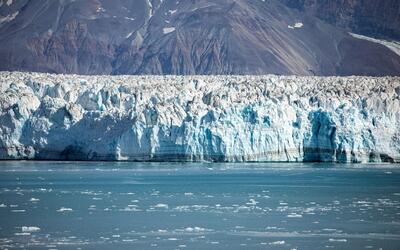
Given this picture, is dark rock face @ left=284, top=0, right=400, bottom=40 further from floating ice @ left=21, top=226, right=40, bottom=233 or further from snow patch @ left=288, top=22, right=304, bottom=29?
floating ice @ left=21, top=226, right=40, bottom=233

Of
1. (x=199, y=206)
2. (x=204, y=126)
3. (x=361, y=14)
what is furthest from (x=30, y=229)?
(x=361, y=14)

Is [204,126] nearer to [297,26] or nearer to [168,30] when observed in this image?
[168,30]

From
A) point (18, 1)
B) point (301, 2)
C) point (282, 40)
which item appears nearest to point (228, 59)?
point (282, 40)

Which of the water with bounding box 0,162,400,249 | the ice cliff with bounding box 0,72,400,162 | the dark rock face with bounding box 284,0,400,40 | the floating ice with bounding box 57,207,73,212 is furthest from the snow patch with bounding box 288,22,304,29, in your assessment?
the floating ice with bounding box 57,207,73,212

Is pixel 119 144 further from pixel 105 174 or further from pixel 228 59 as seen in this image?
pixel 228 59

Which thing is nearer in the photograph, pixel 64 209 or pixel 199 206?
pixel 64 209

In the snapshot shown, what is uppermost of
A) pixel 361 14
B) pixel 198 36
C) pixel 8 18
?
pixel 361 14
